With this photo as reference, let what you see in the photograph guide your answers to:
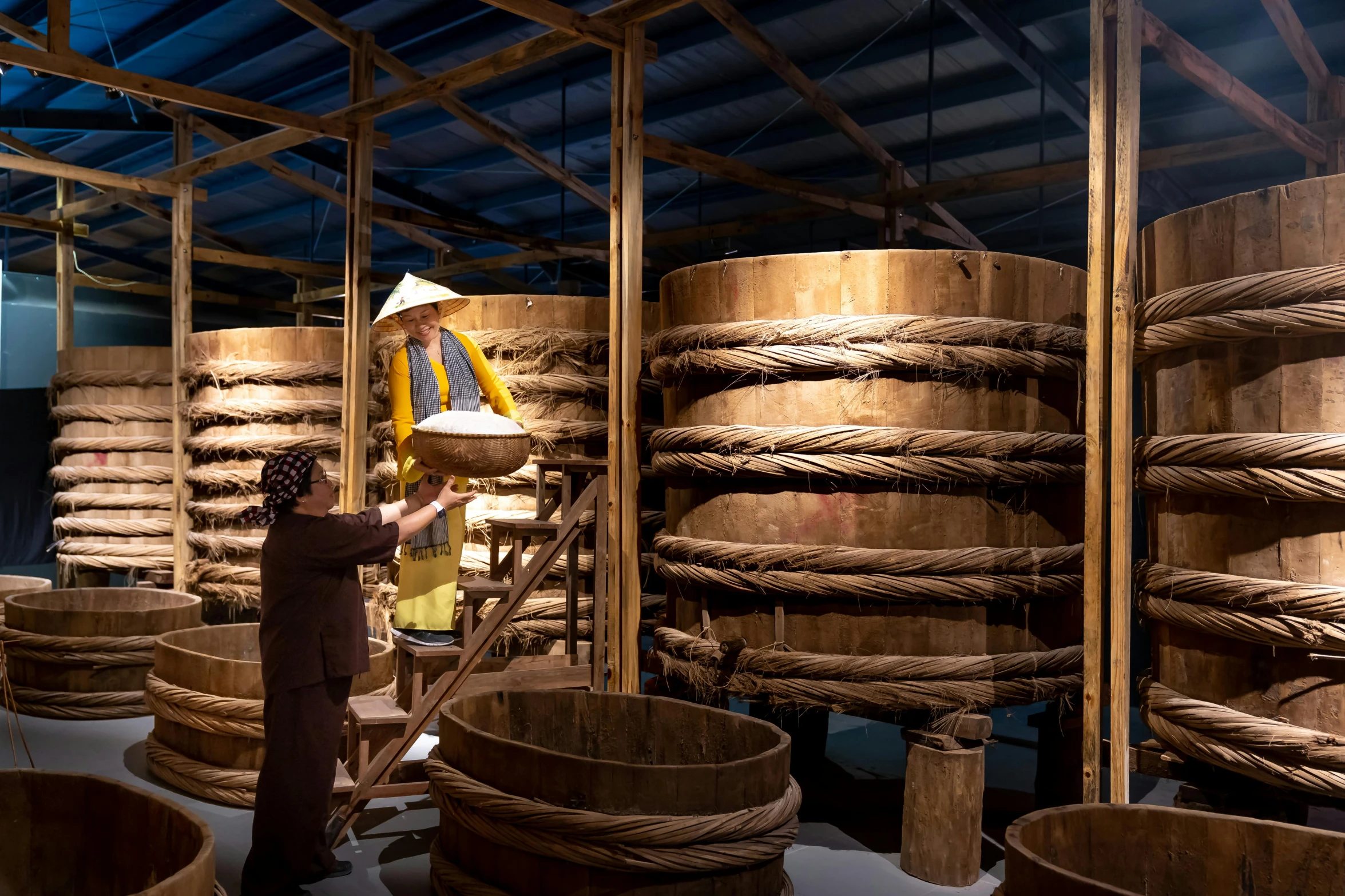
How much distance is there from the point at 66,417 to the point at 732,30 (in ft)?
17.5

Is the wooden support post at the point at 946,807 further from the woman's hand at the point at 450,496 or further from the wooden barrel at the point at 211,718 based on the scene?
the wooden barrel at the point at 211,718

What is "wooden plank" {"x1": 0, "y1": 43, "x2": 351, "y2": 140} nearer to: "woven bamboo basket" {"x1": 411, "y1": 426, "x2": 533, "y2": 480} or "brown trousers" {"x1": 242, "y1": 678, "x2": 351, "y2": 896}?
"woven bamboo basket" {"x1": 411, "y1": 426, "x2": 533, "y2": 480}

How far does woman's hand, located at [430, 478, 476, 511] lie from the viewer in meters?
3.88

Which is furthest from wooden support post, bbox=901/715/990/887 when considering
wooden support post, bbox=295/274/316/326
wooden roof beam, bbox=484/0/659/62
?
wooden support post, bbox=295/274/316/326

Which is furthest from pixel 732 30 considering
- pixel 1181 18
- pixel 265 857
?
pixel 265 857

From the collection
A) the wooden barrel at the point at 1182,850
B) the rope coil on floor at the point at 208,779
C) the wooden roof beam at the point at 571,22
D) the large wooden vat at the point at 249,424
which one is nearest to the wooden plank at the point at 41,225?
the large wooden vat at the point at 249,424

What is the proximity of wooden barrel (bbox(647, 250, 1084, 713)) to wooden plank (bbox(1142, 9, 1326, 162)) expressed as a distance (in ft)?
2.85

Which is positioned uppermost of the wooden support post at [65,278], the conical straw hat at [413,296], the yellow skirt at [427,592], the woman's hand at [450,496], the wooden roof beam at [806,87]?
the wooden roof beam at [806,87]

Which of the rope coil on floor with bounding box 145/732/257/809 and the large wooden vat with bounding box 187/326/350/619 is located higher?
the large wooden vat with bounding box 187/326/350/619

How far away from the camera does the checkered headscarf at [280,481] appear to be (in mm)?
3477

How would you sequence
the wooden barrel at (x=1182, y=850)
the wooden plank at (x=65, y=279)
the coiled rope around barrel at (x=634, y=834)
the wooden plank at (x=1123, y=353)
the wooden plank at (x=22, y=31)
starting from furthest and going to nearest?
the wooden plank at (x=65, y=279) < the wooden plank at (x=22, y=31) < the wooden plank at (x=1123, y=353) < the coiled rope around barrel at (x=634, y=834) < the wooden barrel at (x=1182, y=850)

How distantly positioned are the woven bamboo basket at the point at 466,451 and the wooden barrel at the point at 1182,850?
2229mm

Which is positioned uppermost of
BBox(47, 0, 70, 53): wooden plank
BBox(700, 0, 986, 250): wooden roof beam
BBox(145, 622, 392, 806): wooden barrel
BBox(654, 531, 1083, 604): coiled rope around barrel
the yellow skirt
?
BBox(700, 0, 986, 250): wooden roof beam

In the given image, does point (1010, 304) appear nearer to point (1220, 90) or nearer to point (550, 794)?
point (1220, 90)
